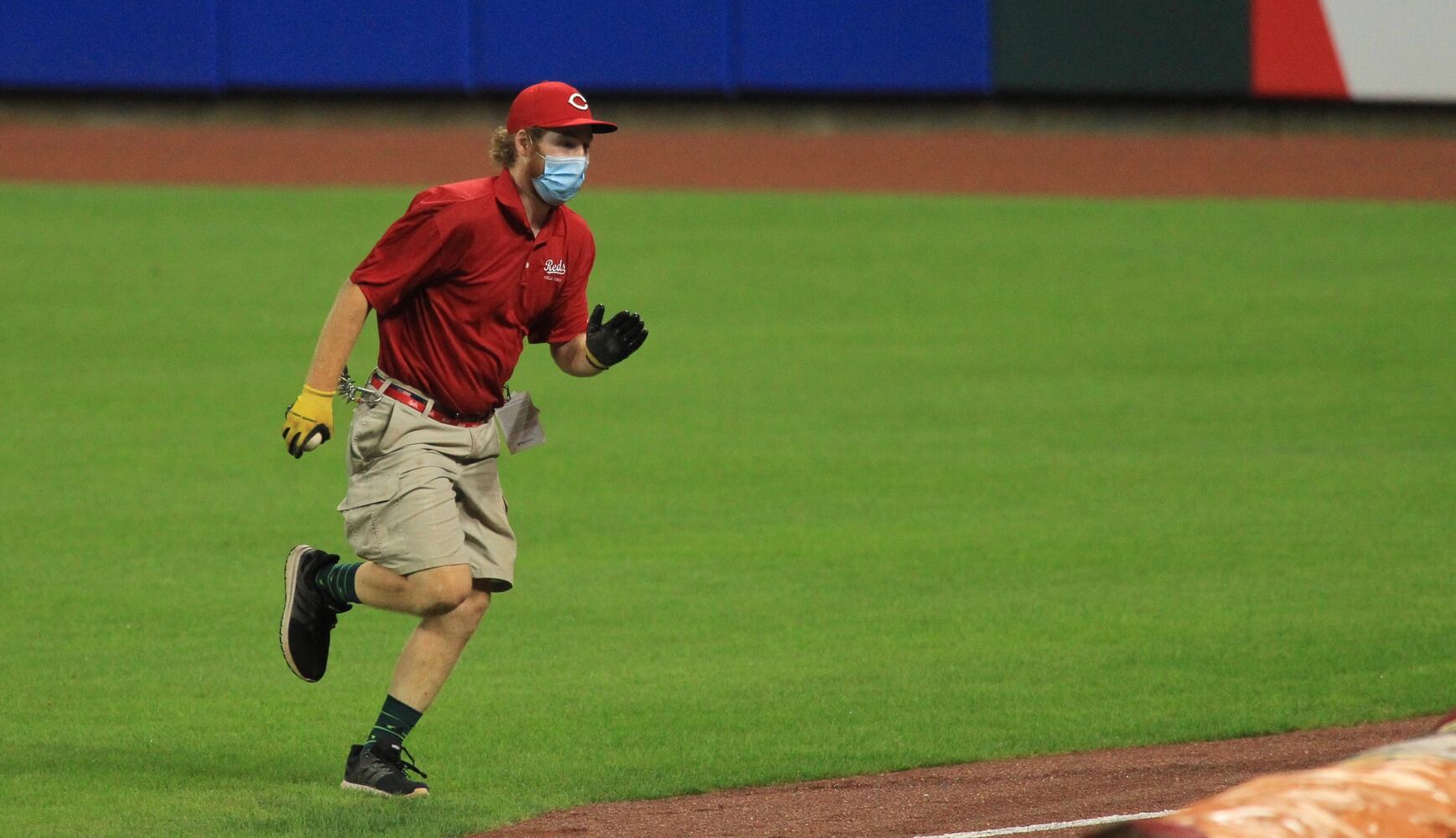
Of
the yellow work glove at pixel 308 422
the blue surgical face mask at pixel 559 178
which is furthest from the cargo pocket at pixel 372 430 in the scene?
the blue surgical face mask at pixel 559 178

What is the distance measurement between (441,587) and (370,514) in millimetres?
295

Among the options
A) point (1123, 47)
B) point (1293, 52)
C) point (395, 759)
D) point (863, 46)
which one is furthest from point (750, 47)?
point (395, 759)

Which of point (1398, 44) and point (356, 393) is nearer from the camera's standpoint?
point (356, 393)

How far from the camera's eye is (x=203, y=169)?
2436 cm

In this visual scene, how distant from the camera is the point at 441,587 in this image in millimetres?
5805

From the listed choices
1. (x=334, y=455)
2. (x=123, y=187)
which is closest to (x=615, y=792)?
(x=334, y=455)

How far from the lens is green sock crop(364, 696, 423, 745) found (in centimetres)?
598

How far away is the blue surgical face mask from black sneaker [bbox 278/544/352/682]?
1274mm

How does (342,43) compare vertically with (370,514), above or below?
above

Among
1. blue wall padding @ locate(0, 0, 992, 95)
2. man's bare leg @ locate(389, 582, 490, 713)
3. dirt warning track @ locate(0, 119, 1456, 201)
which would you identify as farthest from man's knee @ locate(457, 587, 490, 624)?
blue wall padding @ locate(0, 0, 992, 95)

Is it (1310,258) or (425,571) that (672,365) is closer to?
(1310,258)

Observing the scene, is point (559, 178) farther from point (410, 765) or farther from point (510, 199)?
point (410, 765)

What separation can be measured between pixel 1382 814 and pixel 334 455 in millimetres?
9490

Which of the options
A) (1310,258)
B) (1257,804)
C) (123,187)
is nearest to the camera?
(1257,804)
